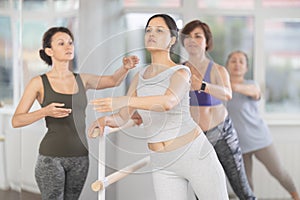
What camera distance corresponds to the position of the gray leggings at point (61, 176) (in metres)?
1.45

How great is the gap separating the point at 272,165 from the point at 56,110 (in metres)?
1.31

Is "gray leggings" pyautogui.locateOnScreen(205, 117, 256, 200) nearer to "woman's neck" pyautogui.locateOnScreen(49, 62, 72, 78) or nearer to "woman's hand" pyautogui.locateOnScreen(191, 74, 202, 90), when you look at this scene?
"woman's hand" pyautogui.locateOnScreen(191, 74, 202, 90)

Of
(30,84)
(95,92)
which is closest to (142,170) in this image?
(95,92)

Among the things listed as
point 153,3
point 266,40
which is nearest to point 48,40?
point 153,3

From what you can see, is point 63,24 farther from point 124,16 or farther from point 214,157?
point 214,157

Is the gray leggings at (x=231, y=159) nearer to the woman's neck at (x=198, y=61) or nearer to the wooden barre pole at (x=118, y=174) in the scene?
the woman's neck at (x=198, y=61)

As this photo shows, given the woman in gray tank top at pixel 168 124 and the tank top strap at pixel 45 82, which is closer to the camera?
the woman in gray tank top at pixel 168 124

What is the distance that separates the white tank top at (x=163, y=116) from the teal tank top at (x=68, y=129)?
0.21m

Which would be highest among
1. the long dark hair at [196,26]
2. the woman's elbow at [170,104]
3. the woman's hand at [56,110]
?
the long dark hair at [196,26]

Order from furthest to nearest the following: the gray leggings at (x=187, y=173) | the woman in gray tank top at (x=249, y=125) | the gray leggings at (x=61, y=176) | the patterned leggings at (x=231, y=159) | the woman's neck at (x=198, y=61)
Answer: the woman in gray tank top at (x=249, y=125), the patterned leggings at (x=231, y=159), the woman's neck at (x=198, y=61), the gray leggings at (x=61, y=176), the gray leggings at (x=187, y=173)

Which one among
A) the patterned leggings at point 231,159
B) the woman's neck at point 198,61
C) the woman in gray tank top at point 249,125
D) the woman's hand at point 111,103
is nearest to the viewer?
the woman's hand at point 111,103

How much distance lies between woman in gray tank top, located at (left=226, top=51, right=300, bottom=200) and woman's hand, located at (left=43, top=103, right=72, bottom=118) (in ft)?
3.08

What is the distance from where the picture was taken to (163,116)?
4.25 ft

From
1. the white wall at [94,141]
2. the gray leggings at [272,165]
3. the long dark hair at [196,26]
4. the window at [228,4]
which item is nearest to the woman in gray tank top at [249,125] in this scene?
the gray leggings at [272,165]
